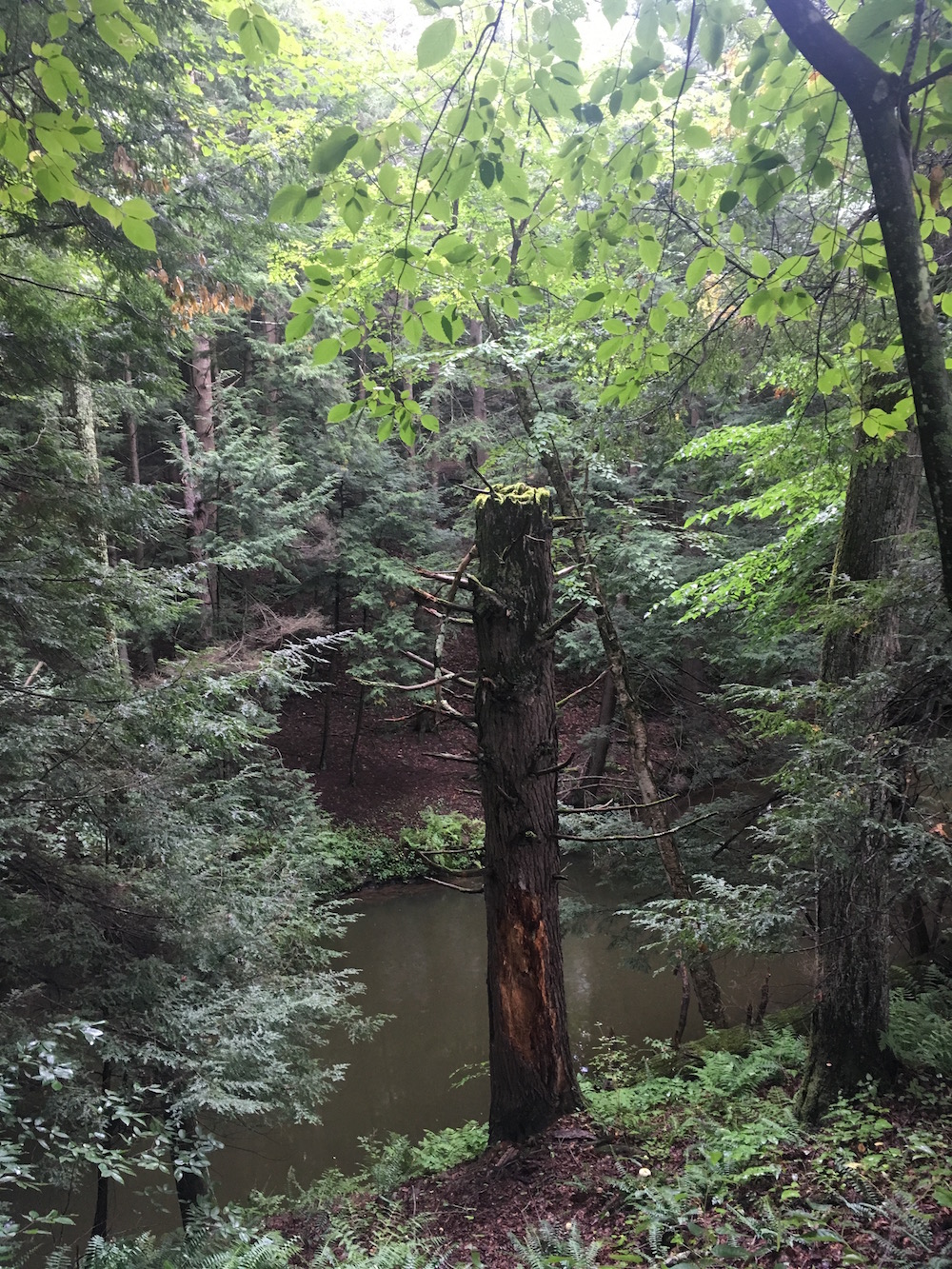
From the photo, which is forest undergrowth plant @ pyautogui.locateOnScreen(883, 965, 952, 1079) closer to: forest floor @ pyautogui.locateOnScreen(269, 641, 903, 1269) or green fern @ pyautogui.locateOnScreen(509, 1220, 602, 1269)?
forest floor @ pyautogui.locateOnScreen(269, 641, 903, 1269)

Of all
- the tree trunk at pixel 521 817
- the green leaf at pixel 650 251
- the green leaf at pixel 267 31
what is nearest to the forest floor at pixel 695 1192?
the tree trunk at pixel 521 817

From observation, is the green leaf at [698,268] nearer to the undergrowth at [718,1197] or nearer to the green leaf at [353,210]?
the green leaf at [353,210]

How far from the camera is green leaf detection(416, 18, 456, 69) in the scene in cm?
127

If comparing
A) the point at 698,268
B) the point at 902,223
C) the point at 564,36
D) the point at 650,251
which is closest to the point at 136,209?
the point at 564,36

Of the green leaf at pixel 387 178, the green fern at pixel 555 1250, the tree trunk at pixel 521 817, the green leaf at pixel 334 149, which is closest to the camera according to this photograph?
the green leaf at pixel 334 149

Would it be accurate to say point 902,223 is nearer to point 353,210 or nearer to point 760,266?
point 760,266

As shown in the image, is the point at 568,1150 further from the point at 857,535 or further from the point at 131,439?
the point at 131,439

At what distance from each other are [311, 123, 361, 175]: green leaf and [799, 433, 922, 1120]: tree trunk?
3.07 metres

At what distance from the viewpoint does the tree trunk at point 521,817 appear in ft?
13.7

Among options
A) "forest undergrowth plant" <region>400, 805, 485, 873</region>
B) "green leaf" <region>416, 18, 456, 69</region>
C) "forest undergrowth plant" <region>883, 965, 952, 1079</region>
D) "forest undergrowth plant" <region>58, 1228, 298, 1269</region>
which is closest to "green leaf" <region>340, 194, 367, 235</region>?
"green leaf" <region>416, 18, 456, 69</region>

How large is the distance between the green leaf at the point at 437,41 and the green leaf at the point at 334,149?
18cm

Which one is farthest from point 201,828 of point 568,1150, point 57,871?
point 568,1150

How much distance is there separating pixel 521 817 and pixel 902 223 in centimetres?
347

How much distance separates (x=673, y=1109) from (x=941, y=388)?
4701 mm
